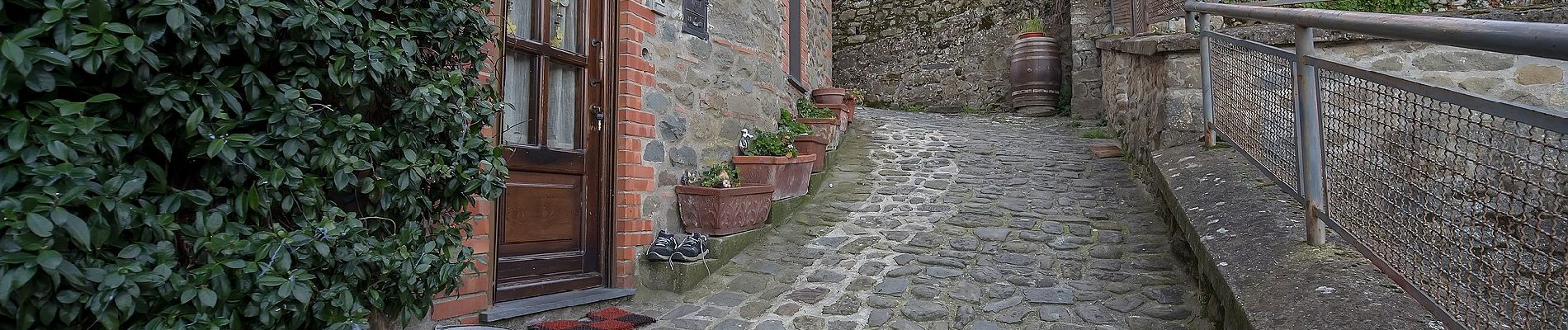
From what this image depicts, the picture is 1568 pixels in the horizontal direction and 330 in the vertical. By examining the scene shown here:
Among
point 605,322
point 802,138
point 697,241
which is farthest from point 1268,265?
point 802,138

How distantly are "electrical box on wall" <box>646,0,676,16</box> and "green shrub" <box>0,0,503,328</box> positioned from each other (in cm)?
151

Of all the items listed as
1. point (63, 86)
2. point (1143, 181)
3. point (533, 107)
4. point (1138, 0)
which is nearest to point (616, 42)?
point (533, 107)

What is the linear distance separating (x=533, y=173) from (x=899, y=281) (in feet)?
5.42

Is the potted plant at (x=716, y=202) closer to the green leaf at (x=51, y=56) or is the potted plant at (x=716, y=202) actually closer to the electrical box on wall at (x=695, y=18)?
the electrical box on wall at (x=695, y=18)

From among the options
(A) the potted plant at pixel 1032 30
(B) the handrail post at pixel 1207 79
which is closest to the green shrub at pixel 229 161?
(B) the handrail post at pixel 1207 79

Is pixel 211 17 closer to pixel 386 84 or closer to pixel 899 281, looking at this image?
pixel 386 84

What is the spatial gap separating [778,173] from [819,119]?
4.27 feet

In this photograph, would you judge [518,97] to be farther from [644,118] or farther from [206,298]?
[206,298]

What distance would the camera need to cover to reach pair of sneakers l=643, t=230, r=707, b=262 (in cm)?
367

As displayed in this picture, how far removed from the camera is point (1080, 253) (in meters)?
3.79

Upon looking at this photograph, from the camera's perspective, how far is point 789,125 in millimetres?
5227

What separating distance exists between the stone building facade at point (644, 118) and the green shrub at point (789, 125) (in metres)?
0.60

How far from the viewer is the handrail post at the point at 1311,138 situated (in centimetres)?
228

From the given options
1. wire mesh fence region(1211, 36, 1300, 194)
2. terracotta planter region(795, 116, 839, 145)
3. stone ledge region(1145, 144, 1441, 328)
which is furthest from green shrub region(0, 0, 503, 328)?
terracotta planter region(795, 116, 839, 145)
